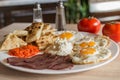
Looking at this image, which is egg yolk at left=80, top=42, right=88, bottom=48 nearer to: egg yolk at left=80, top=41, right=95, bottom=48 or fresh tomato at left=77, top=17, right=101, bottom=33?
egg yolk at left=80, top=41, right=95, bottom=48

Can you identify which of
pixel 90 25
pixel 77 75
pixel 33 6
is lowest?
pixel 77 75

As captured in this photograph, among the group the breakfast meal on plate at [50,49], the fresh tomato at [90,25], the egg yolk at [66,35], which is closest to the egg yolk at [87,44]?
the breakfast meal on plate at [50,49]

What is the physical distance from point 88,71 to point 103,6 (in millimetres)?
1449

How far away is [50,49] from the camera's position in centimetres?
102

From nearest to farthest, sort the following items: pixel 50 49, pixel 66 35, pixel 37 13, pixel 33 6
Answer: pixel 50 49, pixel 66 35, pixel 37 13, pixel 33 6

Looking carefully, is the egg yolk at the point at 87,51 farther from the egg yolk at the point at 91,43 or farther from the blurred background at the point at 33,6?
the blurred background at the point at 33,6

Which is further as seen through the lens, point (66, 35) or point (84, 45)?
point (66, 35)

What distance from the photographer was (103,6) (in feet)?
7.50

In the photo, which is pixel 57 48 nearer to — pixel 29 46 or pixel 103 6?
pixel 29 46

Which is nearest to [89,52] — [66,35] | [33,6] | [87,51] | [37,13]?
[87,51]

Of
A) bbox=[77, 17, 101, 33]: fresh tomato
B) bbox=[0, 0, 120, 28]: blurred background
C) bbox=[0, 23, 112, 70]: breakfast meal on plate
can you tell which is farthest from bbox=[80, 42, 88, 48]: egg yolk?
bbox=[0, 0, 120, 28]: blurred background

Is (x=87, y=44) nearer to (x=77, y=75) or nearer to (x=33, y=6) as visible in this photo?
(x=77, y=75)

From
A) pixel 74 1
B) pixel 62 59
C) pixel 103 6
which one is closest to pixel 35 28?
Answer: pixel 62 59

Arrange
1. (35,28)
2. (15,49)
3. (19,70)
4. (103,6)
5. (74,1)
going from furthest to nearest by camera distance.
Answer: (74,1)
(103,6)
(35,28)
(15,49)
(19,70)
